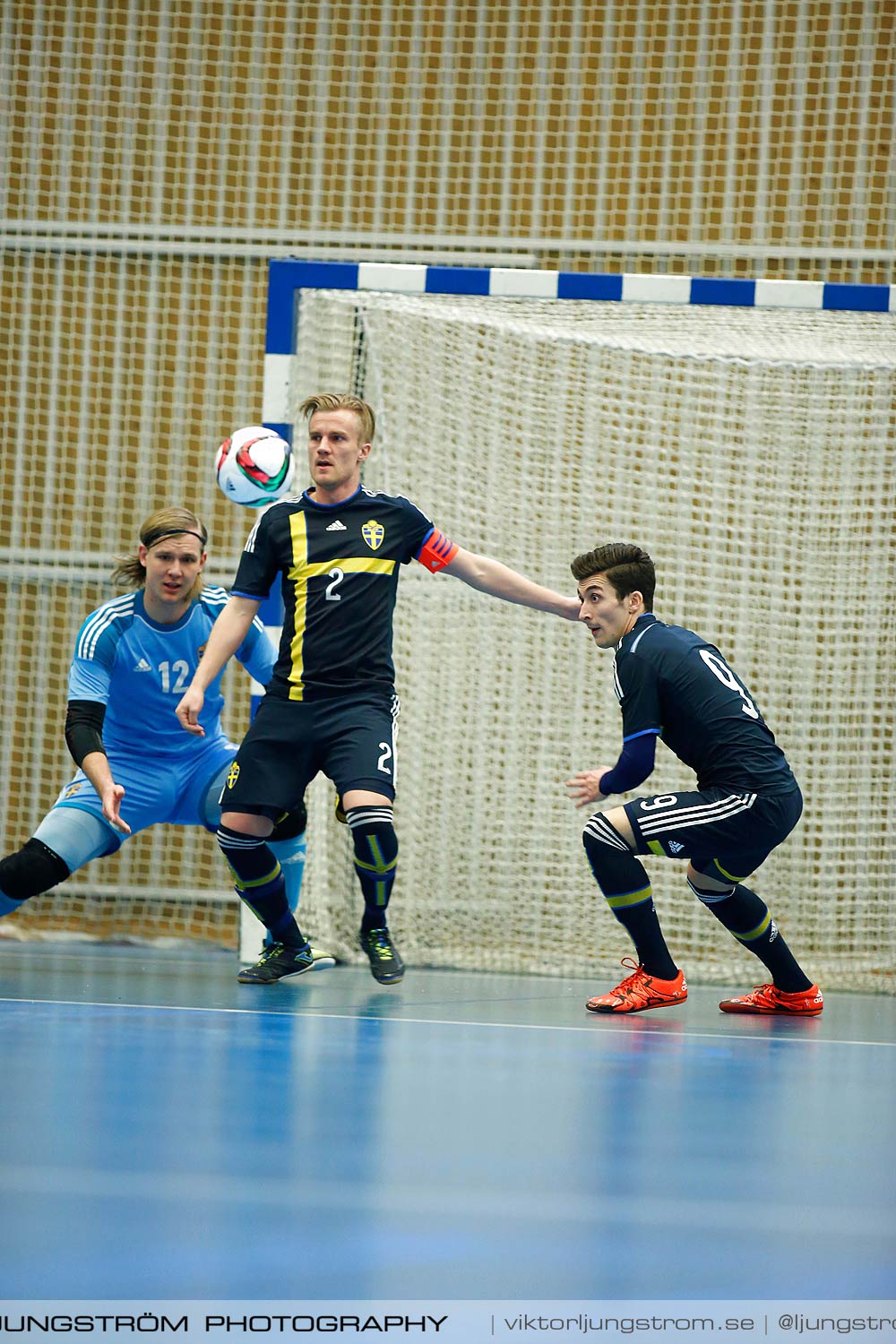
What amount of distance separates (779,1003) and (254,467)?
232cm

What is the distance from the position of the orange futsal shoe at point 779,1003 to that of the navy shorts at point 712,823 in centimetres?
48

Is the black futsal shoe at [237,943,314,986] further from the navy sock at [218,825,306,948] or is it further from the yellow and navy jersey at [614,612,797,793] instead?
the yellow and navy jersey at [614,612,797,793]

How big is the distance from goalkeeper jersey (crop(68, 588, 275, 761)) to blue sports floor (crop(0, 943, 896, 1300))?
1.00 m

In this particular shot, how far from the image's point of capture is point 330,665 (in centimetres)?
410

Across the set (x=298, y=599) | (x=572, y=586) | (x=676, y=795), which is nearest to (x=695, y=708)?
(x=676, y=795)

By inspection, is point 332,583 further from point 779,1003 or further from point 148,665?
point 779,1003

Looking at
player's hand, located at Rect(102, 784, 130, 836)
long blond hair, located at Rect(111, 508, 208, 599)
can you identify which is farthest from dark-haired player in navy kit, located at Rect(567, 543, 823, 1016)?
player's hand, located at Rect(102, 784, 130, 836)

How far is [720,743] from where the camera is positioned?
13.0ft

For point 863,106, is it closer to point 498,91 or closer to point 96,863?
point 498,91

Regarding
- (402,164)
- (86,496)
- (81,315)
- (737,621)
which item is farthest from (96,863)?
(402,164)

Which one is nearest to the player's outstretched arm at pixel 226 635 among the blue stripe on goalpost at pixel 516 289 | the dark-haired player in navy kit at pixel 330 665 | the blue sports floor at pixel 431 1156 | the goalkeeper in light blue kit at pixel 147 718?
the dark-haired player in navy kit at pixel 330 665

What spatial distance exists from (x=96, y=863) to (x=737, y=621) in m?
3.43

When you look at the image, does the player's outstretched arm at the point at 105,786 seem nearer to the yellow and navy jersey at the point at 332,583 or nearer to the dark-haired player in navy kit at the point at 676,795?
the yellow and navy jersey at the point at 332,583

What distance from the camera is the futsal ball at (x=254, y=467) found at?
15.0 ft
